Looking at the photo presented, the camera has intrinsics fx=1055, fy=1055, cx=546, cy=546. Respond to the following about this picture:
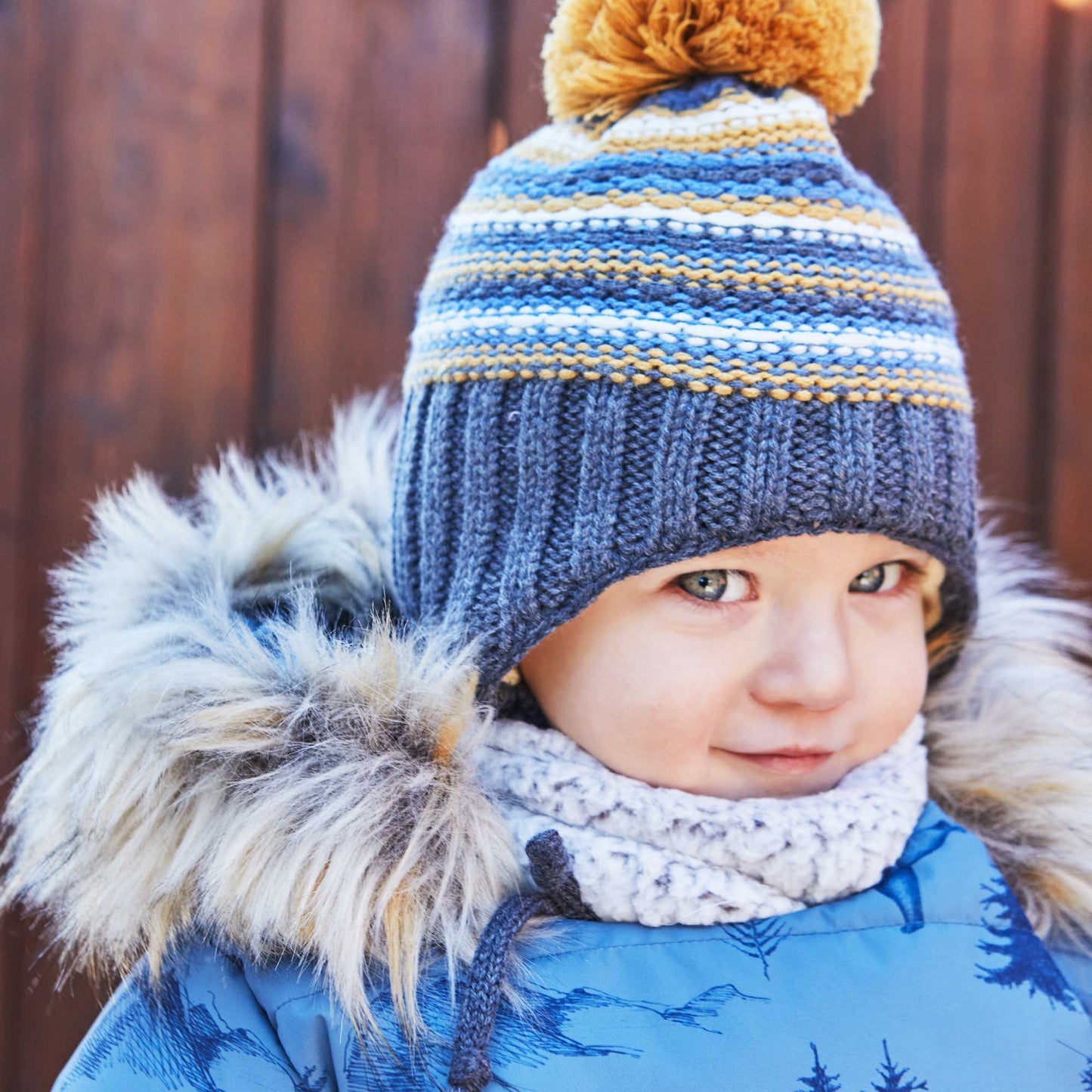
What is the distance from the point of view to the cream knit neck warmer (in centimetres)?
91

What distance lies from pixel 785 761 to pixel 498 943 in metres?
0.31

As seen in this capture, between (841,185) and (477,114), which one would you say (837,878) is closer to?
(841,185)

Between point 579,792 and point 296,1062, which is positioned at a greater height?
point 579,792

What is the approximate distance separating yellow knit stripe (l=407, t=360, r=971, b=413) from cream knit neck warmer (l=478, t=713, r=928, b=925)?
0.34 meters

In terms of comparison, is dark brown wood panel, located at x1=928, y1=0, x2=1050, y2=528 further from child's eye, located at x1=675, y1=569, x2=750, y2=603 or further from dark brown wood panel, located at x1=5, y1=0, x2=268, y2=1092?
dark brown wood panel, located at x1=5, y1=0, x2=268, y2=1092

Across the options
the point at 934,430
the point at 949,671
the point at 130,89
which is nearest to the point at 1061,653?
the point at 949,671

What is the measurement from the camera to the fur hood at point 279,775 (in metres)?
0.87

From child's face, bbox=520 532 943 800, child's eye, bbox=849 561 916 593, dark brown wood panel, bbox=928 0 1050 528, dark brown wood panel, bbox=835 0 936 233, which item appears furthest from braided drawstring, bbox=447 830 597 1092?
dark brown wood panel, bbox=835 0 936 233

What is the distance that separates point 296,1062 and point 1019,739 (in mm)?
801

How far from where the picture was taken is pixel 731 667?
0.93 m

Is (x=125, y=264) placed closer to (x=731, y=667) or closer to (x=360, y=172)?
(x=360, y=172)

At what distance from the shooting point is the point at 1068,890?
3.43ft

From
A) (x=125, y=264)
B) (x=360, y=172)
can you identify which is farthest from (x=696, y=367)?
(x=125, y=264)

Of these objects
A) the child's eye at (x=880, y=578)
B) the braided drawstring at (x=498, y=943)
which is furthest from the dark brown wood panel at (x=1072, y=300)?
the braided drawstring at (x=498, y=943)
